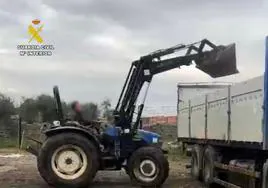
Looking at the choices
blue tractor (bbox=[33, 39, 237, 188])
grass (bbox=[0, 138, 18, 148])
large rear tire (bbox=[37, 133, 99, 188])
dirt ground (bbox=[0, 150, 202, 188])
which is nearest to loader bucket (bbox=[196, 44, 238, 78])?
blue tractor (bbox=[33, 39, 237, 188])

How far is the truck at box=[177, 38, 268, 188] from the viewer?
34.0ft

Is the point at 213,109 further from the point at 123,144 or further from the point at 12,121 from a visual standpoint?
the point at 12,121

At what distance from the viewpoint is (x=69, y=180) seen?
13906 millimetres

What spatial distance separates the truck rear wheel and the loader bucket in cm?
224

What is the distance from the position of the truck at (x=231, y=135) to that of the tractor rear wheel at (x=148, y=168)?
3.97 ft

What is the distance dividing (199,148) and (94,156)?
365 cm

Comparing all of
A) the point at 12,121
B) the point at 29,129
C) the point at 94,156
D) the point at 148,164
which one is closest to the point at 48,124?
the point at 29,129

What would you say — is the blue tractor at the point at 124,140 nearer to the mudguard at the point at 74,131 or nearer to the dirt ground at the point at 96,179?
the mudguard at the point at 74,131

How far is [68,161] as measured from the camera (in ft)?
46.4

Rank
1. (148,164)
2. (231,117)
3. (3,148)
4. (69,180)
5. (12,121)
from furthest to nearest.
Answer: (12,121) → (3,148) → (148,164) → (69,180) → (231,117)

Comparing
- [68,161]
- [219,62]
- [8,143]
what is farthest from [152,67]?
[8,143]

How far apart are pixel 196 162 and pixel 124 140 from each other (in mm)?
2578

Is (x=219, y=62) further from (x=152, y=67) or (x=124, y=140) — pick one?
(x=124, y=140)

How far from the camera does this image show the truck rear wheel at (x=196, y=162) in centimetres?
1605
